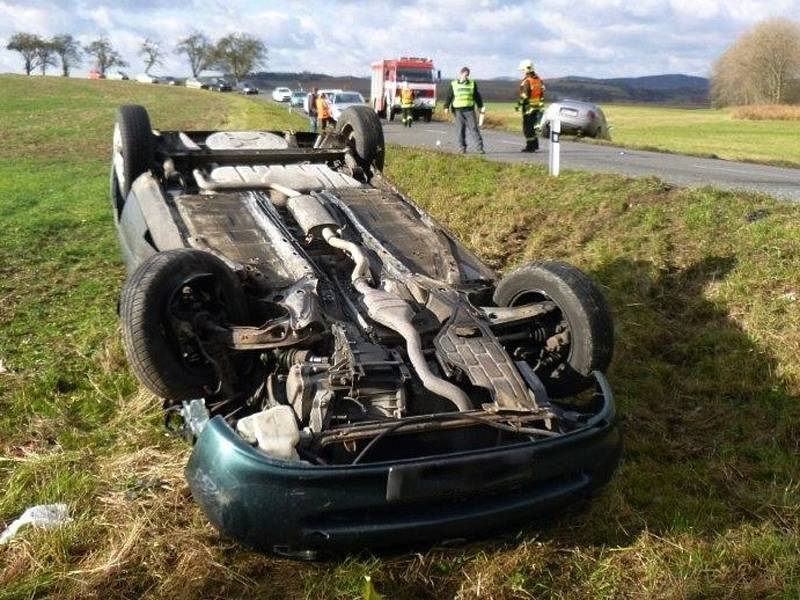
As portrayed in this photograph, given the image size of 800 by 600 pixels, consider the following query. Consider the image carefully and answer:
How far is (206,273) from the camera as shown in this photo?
12.2 ft

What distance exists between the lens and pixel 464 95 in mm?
13258

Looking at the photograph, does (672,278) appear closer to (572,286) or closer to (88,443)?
(572,286)

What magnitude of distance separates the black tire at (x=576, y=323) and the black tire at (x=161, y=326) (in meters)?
1.60

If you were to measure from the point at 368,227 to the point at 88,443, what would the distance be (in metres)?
2.04

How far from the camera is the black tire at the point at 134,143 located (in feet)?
18.0

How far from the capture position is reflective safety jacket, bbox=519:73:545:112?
12.7 metres

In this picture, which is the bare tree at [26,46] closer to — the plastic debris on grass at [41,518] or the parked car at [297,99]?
the parked car at [297,99]

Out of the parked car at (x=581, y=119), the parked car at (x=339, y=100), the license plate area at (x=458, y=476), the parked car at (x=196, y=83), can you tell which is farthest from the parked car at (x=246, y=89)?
the license plate area at (x=458, y=476)

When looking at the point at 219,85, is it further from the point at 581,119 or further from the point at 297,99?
the point at 581,119

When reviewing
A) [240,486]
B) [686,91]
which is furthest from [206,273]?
[686,91]

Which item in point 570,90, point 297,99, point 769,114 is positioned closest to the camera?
point 769,114

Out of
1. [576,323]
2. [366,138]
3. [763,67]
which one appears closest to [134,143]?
[366,138]

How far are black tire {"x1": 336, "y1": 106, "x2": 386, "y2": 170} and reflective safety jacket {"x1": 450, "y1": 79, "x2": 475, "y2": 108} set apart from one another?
7.11 metres

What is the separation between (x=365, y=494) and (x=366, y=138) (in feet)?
13.1
